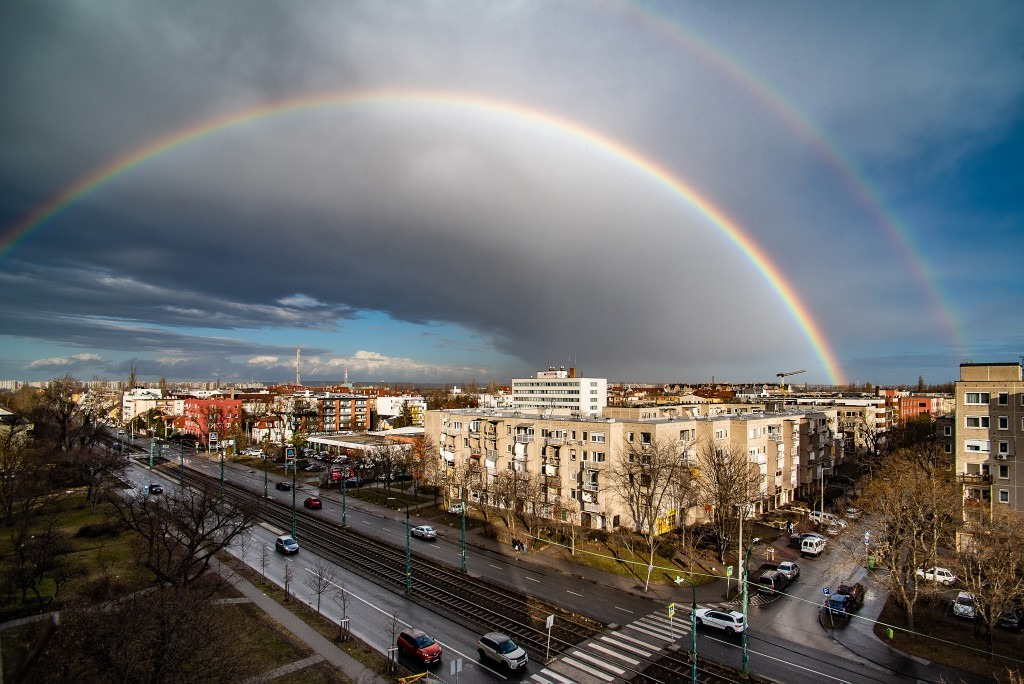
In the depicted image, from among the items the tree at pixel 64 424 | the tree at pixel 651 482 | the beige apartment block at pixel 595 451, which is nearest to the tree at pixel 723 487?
the beige apartment block at pixel 595 451

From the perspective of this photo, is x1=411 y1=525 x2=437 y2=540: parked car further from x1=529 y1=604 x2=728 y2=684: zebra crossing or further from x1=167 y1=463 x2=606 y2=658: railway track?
x1=529 y1=604 x2=728 y2=684: zebra crossing

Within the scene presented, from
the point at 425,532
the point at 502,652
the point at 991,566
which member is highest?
the point at 991,566

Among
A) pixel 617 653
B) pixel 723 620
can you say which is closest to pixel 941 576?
pixel 723 620

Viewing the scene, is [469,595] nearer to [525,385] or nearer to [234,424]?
[234,424]

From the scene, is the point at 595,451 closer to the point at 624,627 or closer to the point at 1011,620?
the point at 624,627

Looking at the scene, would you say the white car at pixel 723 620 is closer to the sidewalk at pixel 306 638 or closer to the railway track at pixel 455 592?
the railway track at pixel 455 592
